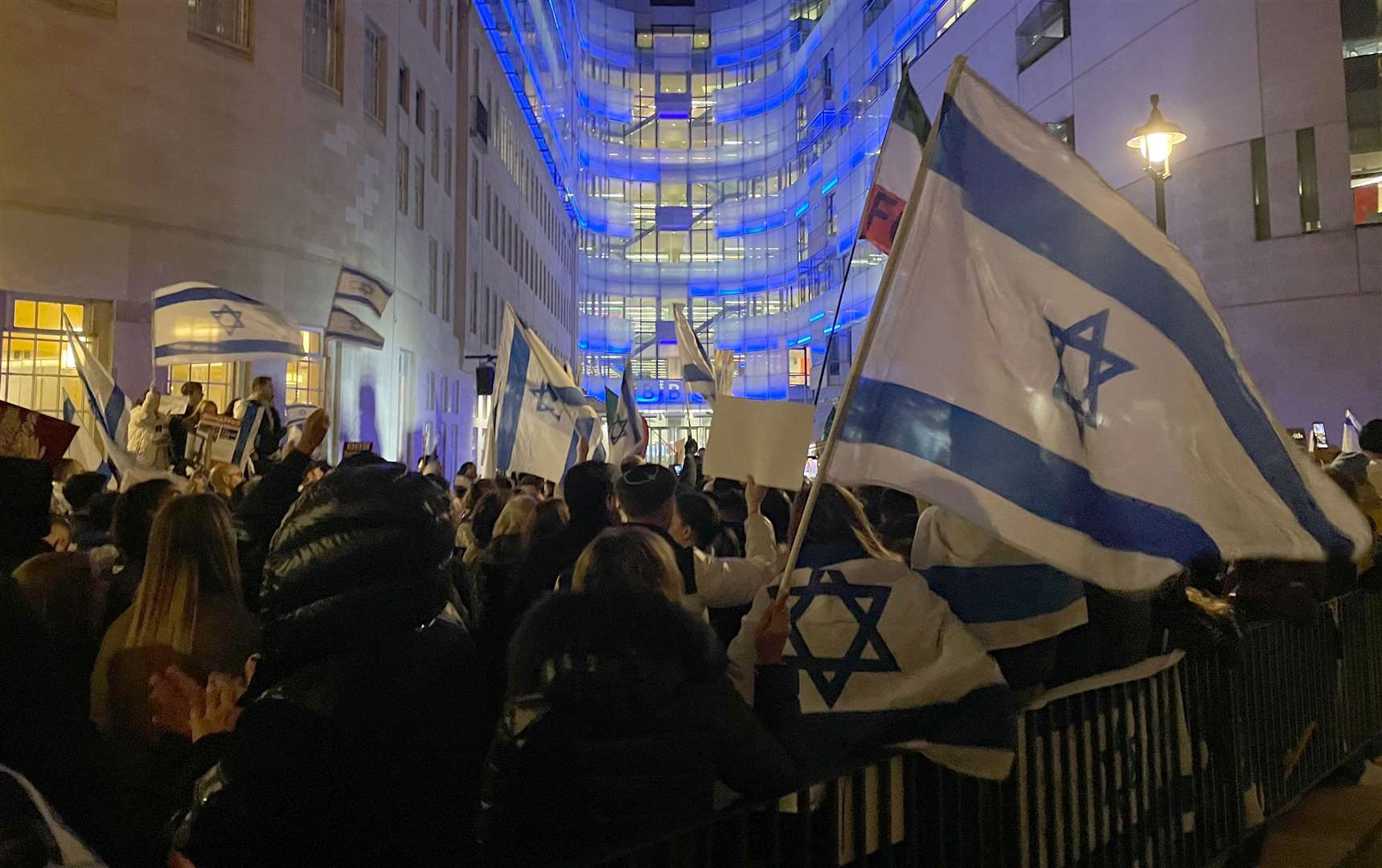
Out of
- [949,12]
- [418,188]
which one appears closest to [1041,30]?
[949,12]

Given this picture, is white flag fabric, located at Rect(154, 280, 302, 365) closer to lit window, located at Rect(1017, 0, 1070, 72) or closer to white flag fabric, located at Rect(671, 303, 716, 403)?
white flag fabric, located at Rect(671, 303, 716, 403)

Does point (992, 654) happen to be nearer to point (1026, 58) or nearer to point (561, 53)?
point (1026, 58)

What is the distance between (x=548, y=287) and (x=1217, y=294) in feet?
127

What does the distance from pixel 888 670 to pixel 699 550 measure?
1.90 meters

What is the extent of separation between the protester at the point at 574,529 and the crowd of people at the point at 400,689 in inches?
42.8

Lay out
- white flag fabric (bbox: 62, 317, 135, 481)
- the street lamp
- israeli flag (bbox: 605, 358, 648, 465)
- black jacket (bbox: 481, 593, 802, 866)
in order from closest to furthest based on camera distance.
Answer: black jacket (bbox: 481, 593, 802, 866)
white flag fabric (bbox: 62, 317, 135, 481)
israeli flag (bbox: 605, 358, 648, 465)
the street lamp

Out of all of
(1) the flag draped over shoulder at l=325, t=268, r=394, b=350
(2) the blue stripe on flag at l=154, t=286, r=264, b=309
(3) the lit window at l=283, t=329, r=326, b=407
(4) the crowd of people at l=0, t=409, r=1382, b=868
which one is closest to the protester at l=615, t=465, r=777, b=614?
(4) the crowd of people at l=0, t=409, r=1382, b=868

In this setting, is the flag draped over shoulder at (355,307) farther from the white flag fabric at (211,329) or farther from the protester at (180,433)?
the protester at (180,433)

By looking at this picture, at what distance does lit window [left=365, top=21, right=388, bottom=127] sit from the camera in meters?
23.9

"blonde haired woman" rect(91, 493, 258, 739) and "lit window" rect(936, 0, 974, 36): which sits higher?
"lit window" rect(936, 0, 974, 36)

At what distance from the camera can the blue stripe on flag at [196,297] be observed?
1112cm

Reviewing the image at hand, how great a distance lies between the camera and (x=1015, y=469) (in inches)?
121

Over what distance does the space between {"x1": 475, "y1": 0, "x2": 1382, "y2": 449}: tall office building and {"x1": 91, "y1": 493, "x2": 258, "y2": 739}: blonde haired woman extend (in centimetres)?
244

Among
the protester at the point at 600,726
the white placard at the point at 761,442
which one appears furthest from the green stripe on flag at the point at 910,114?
the protester at the point at 600,726
